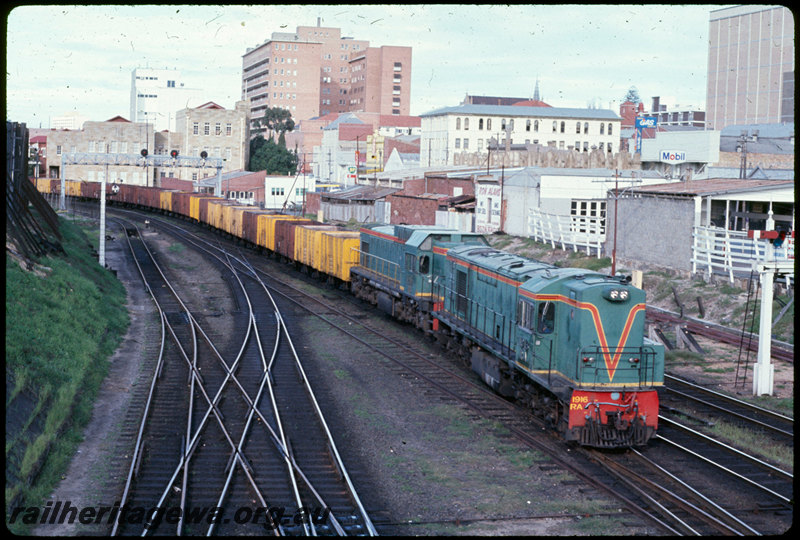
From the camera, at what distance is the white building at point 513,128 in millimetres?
124250

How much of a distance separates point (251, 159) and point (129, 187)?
144ft

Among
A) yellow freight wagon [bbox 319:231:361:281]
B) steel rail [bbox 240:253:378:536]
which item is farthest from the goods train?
yellow freight wagon [bbox 319:231:361:281]

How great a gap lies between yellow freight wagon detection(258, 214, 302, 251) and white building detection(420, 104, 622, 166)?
65041 millimetres

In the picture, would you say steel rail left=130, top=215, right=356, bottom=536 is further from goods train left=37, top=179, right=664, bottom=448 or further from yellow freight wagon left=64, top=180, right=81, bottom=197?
yellow freight wagon left=64, top=180, right=81, bottom=197

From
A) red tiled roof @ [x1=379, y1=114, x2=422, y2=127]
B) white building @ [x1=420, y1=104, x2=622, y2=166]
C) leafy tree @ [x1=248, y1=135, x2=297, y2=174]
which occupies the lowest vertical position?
leafy tree @ [x1=248, y1=135, x2=297, y2=174]

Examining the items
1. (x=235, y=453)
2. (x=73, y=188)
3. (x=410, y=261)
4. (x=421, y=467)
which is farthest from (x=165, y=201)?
(x=421, y=467)

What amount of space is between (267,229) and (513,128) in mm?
77687

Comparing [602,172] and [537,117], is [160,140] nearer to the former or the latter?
[537,117]

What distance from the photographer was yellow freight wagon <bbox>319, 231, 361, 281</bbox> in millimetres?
39844

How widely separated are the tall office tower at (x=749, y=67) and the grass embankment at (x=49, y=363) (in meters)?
97.4

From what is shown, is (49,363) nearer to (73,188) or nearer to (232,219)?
(232,219)

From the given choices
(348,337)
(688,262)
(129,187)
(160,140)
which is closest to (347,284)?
(348,337)

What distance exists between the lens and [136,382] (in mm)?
23484

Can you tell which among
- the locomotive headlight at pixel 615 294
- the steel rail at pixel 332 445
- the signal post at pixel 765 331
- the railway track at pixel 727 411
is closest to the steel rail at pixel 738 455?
the railway track at pixel 727 411
